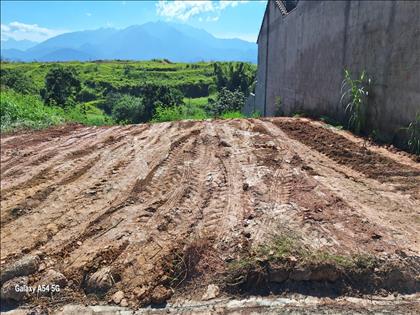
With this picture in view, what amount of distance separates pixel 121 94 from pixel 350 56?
36.4 metres

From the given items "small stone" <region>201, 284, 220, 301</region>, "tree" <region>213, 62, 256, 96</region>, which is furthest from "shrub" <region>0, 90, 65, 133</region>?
"tree" <region>213, 62, 256, 96</region>

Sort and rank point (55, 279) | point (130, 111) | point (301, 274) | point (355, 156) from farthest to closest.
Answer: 1. point (130, 111)
2. point (355, 156)
3. point (55, 279)
4. point (301, 274)

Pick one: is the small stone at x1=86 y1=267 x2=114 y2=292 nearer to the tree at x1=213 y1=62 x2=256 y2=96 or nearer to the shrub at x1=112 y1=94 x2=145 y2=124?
the shrub at x1=112 y1=94 x2=145 y2=124

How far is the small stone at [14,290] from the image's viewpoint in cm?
344

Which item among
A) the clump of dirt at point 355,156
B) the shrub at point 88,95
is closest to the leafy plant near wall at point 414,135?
the clump of dirt at point 355,156

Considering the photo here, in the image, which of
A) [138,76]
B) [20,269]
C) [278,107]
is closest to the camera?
[20,269]

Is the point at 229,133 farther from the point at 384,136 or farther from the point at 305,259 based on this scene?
the point at 305,259

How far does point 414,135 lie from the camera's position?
596cm

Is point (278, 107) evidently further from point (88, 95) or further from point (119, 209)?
point (88, 95)

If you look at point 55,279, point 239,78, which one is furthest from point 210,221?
point 239,78

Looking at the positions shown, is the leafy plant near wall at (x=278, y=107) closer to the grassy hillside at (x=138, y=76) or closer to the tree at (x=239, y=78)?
the tree at (x=239, y=78)

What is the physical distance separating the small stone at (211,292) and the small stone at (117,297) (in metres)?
0.67

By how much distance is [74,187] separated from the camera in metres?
5.43

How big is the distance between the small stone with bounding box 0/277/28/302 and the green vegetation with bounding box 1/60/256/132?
722cm
